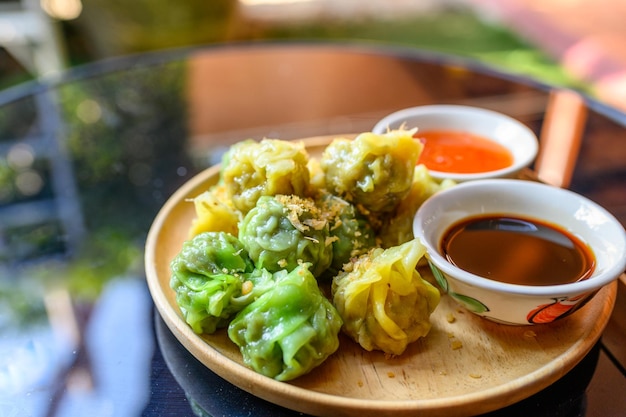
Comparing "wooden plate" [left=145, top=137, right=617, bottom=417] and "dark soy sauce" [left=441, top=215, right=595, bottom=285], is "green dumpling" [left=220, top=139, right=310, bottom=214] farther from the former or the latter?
"dark soy sauce" [left=441, top=215, right=595, bottom=285]

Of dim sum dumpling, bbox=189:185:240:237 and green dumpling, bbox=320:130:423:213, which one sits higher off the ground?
green dumpling, bbox=320:130:423:213

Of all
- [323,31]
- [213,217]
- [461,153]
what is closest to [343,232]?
[213,217]

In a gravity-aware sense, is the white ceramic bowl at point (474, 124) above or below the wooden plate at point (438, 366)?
above

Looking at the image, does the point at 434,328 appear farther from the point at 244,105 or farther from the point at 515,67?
the point at 515,67

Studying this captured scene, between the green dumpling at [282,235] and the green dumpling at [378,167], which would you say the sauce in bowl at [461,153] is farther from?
the green dumpling at [282,235]

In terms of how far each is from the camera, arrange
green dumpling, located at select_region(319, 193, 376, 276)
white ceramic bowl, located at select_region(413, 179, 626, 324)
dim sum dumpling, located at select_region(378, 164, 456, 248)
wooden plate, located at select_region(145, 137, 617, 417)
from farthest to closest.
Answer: dim sum dumpling, located at select_region(378, 164, 456, 248)
green dumpling, located at select_region(319, 193, 376, 276)
white ceramic bowl, located at select_region(413, 179, 626, 324)
wooden plate, located at select_region(145, 137, 617, 417)

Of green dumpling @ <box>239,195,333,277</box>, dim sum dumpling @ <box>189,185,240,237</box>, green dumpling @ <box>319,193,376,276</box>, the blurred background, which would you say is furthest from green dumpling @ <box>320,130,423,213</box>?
the blurred background

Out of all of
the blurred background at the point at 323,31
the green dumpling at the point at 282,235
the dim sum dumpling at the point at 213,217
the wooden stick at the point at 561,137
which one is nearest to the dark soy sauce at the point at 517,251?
the green dumpling at the point at 282,235
